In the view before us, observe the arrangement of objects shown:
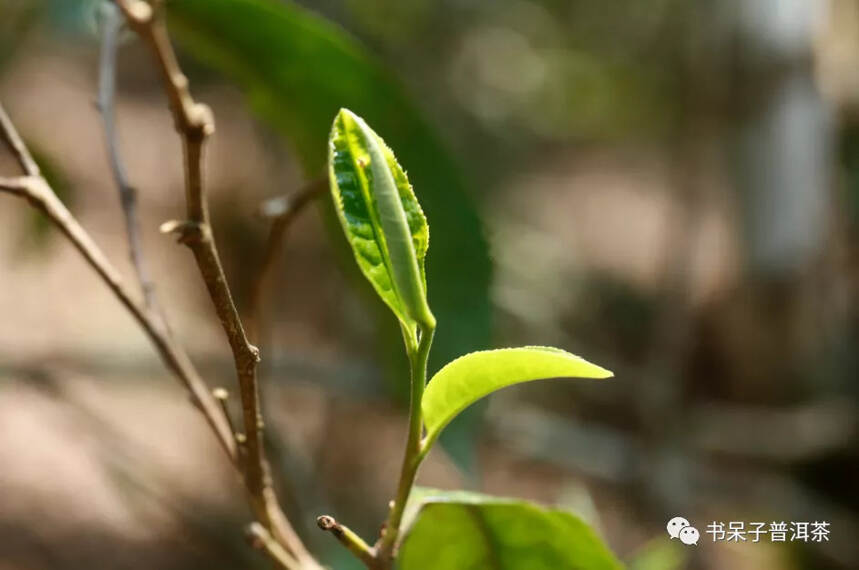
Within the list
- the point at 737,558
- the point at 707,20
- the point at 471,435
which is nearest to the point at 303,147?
the point at 471,435

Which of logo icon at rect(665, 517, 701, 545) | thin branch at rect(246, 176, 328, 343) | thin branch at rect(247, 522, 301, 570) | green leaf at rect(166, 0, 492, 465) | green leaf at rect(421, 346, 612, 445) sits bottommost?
thin branch at rect(247, 522, 301, 570)

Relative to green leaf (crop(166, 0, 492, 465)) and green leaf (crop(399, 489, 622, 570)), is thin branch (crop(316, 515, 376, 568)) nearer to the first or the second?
green leaf (crop(399, 489, 622, 570))

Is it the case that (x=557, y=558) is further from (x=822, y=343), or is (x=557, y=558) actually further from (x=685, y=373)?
(x=685, y=373)

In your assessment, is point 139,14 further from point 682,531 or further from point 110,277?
point 682,531

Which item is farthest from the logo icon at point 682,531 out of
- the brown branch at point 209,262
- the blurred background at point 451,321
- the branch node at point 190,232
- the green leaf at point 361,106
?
the branch node at point 190,232

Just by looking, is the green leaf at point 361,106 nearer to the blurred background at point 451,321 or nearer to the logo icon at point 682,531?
the blurred background at point 451,321

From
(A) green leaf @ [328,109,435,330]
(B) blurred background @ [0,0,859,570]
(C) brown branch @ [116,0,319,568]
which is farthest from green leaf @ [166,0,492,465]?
(A) green leaf @ [328,109,435,330]

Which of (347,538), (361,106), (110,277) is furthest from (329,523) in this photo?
(361,106)
